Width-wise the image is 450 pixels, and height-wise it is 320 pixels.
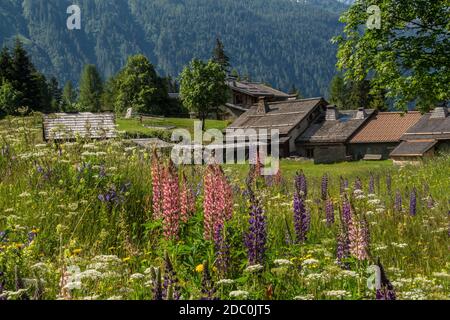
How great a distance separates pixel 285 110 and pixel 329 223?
58486 millimetres

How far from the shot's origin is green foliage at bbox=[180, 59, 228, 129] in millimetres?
69312

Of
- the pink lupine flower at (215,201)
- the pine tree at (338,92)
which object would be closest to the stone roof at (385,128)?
the pine tree at (338,92)

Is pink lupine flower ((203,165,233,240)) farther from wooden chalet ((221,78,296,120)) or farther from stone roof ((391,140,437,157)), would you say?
wooden chalet ((221,78,296,120))

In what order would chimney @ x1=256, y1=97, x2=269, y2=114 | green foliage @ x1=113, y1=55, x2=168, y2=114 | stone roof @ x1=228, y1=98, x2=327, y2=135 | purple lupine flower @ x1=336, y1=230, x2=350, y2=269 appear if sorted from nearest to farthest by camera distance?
purple lupine flower @ x1=336, y1=230, x2=350, y2=269, stone roof @ x1=228, y1=98, x2=327, y2=135, chimney @ x1=256, y1=97, x2=269, y2=114, green foliage @ x1=113, y1=55, x2=168, y2=114

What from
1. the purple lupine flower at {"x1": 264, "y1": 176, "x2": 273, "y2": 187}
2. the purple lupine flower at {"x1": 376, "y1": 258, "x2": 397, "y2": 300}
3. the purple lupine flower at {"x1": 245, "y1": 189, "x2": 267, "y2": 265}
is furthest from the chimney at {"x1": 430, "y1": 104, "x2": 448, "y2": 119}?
the purple lupine flower at {"x1": 376, "y1": 258, "x2": 397, "y2": 300}

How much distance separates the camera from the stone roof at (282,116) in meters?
61.5

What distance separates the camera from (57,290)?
4.43 meters

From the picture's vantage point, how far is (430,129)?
51.5 metres

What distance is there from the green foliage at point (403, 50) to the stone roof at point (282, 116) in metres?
37.2

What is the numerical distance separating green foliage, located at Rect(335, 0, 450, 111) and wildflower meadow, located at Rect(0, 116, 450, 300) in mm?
11607

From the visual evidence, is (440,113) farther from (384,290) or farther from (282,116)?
(384,290)

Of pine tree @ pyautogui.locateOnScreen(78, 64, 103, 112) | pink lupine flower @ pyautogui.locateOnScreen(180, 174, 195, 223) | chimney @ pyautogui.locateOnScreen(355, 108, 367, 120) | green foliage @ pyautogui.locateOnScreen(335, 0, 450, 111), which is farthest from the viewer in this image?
pine tree @ pyautogui.locateOnScreen(78, 64, 103, 112)

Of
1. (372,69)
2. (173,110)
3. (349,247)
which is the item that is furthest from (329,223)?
(173,110)
